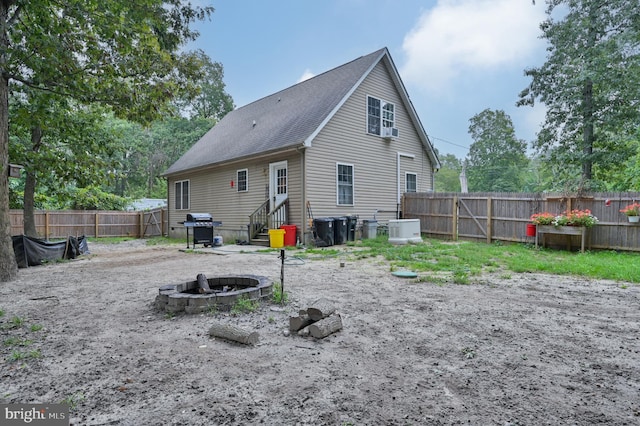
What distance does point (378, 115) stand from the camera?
1364 cm

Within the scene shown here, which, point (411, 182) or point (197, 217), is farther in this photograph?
point (411, 182)

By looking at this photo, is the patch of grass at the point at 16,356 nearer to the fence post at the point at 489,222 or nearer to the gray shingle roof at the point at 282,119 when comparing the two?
the gray shingle roof at the point at 282,119

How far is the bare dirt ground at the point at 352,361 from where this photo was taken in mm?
2076

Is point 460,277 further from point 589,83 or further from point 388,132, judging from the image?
point 589,83

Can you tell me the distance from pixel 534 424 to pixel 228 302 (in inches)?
124

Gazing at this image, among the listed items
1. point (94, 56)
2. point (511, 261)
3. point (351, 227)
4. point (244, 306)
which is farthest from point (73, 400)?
point (351, 227)

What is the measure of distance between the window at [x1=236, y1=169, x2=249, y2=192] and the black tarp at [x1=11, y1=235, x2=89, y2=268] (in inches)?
216

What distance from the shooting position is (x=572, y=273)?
6527mm

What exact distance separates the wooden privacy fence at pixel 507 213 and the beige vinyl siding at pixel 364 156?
57.3 inches

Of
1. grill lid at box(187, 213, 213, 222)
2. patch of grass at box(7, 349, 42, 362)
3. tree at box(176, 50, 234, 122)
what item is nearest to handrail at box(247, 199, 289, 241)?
grill lid at box(187, 213, 213, 222)

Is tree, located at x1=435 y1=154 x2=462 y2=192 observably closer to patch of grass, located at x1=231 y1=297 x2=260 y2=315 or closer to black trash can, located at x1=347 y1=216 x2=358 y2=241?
black trash can, located at x1=347 y1=216 x2=358 y2=241

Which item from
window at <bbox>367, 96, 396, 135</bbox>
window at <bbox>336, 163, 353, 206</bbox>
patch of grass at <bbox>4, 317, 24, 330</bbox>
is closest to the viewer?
patch of grass at <bbox>4, 317, 24, 330</bbox>

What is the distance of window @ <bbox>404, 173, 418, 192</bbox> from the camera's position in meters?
14.8

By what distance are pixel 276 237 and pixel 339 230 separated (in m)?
2.03
